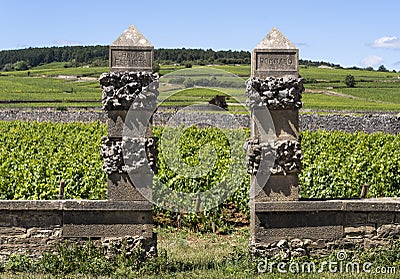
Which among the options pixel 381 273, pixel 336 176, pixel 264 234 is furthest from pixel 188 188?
pixel 381 273

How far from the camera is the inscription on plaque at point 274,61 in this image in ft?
29.9

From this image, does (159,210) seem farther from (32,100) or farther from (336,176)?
(32,100)

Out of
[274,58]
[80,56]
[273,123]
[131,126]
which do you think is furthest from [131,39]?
[80,56]

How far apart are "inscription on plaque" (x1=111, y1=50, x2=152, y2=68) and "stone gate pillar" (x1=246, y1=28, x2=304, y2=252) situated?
5.18ft

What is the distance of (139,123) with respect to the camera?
29.7 feet

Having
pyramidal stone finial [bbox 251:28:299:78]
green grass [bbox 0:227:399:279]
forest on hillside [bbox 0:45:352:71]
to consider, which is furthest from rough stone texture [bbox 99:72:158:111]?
forest on hillside [bbox 0:45:352:71]

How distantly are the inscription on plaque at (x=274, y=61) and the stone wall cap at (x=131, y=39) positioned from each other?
1.66 m

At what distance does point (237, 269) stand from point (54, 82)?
9570 centimetres

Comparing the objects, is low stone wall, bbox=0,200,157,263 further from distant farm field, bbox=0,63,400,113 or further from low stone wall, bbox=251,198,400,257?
distant farm field, bbox=0,63,400,113

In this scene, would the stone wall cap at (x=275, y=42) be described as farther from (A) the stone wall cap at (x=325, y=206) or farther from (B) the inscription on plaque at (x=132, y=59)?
(A) the stone wall cap at (x=325, y=206)

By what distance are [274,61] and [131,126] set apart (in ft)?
7.76

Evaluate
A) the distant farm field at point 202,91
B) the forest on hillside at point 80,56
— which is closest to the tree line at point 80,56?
the forest on hillside at point 80,56

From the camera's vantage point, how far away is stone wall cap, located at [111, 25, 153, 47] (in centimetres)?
897

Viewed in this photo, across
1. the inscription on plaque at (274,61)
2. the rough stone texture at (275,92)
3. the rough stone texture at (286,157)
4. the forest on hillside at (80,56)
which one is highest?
the forest on hillside at (80,56)
